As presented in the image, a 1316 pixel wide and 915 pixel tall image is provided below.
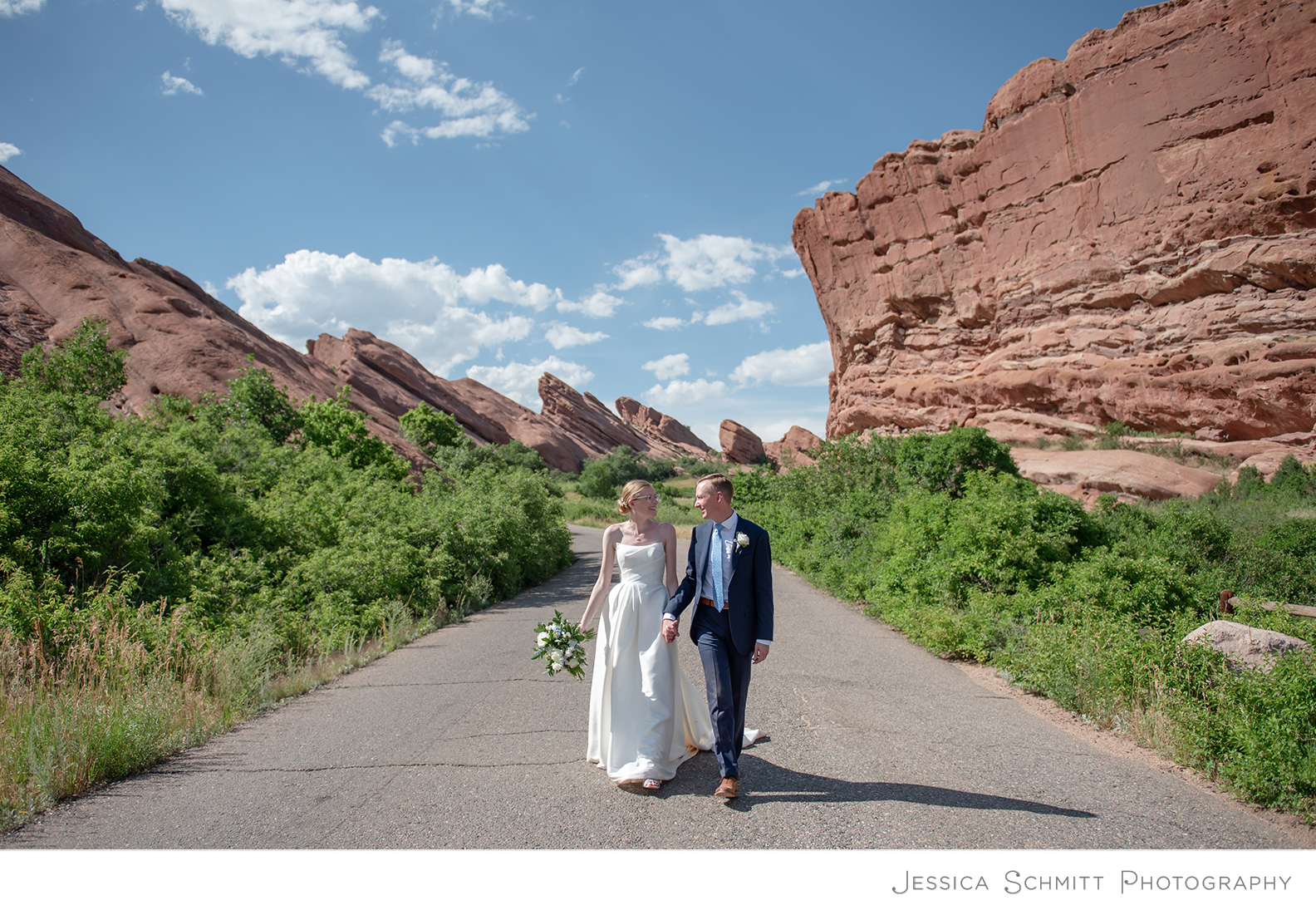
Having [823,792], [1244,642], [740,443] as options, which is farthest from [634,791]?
[740,443]

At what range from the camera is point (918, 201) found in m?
36.4

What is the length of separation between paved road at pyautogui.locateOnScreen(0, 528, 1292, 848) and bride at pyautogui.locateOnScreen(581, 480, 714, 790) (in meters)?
0.20

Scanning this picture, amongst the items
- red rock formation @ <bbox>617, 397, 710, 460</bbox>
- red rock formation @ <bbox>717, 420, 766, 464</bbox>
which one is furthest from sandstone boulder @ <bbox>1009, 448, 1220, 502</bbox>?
red rock formation @ <bbox>617, 397, 710, 460</bbox>

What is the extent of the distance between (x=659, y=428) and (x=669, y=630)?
124 metres

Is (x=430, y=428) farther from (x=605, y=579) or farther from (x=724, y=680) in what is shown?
(x=724, y=680)

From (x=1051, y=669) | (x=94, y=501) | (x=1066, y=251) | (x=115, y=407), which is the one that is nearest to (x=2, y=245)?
(x=115, y=407)

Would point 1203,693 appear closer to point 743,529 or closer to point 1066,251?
point 743,529

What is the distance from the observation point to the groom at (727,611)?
157 inches

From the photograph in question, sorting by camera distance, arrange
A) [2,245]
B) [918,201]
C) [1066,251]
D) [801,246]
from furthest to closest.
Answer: [801,246], [918,201], [1066,251], [2,245]

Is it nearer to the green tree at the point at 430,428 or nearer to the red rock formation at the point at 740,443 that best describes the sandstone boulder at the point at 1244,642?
the green tree at the point at 430,428

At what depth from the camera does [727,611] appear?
13.4 feet

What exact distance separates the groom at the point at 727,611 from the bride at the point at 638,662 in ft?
0.69

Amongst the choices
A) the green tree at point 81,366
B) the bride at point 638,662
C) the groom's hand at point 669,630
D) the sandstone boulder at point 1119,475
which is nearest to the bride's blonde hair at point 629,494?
the bride at point 638,662

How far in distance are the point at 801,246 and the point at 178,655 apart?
43.6 meters
